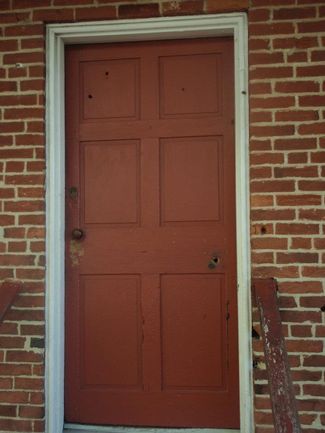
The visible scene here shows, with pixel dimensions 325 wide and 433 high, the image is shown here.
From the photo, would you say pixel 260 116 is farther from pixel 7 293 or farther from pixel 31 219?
pixel 7 293

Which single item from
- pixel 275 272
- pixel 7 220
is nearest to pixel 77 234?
pixel 7 220

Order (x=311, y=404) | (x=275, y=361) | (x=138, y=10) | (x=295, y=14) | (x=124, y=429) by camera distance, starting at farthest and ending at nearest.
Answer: (x=124, y=429), (x=138, y=10), (x=295, y=14), (x=311, y=404), (x=275, y=361)

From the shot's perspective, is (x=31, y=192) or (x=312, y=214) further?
(x=31, y=192)

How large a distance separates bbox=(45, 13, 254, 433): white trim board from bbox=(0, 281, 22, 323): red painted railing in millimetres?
190

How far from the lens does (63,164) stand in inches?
129

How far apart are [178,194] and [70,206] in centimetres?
67

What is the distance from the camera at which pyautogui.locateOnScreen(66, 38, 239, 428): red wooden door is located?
3207mm

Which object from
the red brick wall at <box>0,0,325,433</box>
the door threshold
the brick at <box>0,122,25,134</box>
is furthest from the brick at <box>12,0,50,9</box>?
the door threshold

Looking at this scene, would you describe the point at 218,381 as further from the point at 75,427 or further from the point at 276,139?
the point at 276,139

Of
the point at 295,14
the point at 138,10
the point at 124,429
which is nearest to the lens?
the point at 295,14

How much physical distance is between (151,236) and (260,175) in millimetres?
746

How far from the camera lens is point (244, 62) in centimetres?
306

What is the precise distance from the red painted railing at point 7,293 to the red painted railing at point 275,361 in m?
1.32

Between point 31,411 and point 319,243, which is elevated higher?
point 319,243
